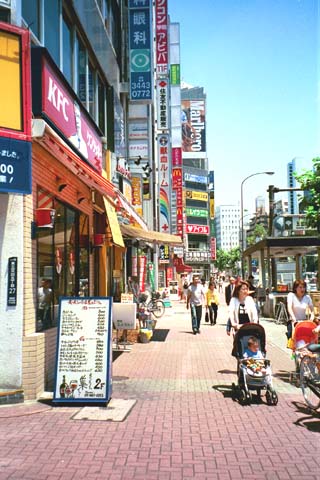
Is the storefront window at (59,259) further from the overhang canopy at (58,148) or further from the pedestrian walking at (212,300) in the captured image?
the pedestrian walking at (212,300)

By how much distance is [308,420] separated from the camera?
6512 mm

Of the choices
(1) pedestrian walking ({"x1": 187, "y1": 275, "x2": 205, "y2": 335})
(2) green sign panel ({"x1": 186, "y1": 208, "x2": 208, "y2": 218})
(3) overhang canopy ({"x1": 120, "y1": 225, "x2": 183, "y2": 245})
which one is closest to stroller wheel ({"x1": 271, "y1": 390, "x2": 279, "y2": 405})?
(3) overhang canopy ({"x1": 120, "y1": 225, "x2": 183, "y2": 245})

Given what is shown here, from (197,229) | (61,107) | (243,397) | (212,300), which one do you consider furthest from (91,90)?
(197,229)

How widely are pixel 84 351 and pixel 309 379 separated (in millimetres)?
3105

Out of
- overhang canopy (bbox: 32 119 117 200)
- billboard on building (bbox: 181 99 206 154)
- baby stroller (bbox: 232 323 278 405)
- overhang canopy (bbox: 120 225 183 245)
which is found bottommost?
baby stroller (bbox: 232 323 278 405)

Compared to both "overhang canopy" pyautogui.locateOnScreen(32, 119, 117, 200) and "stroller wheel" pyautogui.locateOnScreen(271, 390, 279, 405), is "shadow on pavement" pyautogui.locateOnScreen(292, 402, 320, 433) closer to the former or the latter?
"stroller wheel" pyautogui.locateOnScreen(271, 390, 279, 405)

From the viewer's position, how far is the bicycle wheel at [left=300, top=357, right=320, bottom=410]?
6852mm

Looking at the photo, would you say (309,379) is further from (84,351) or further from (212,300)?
(212,300)

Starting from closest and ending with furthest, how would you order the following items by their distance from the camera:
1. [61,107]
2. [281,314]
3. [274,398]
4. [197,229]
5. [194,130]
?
[274,398] → [61,107] → [281,314] → [197,229] → [194,130]

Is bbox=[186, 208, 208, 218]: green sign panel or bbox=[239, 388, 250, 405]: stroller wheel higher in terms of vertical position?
bbox=[186, 208, 208, 218]: green sign panel

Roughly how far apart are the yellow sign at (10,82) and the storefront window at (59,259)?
1444 millimetres

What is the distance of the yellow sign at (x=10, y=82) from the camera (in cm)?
708

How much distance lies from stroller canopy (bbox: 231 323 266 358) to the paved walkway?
727mm

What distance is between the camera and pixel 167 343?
13.9 meters
